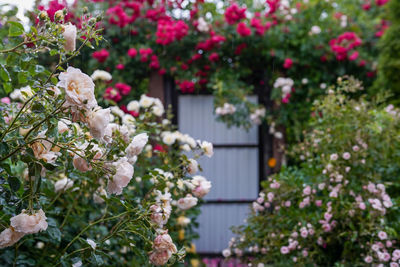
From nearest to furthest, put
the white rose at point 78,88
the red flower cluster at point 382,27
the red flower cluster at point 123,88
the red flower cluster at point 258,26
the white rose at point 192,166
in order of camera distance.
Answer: the white rose at point 78,88 < the white rose at point 192,166 < the red flower cluster at point 123,88 < the red flower cluster at point 258,26 < the red flower cluster at point 382,27

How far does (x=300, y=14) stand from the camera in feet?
14.6

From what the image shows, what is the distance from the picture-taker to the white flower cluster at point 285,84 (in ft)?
13.9

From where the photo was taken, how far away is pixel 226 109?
4246 millimetres

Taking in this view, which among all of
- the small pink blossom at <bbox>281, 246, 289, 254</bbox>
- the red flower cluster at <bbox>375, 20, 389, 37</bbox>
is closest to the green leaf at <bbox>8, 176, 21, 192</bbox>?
the small pink blossom at <bbox>281, 246, 289, 254</bbox>

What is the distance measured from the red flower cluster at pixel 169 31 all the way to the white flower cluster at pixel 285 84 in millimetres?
937

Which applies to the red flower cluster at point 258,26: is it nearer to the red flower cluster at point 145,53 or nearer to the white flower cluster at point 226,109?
the white flower cluster at point 226,109

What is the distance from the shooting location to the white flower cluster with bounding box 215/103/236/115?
424 cm

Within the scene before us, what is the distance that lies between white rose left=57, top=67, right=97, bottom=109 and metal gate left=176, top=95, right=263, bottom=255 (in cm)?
354

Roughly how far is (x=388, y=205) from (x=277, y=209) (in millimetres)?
607

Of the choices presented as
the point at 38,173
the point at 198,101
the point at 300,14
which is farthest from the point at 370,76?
the point at 38,173

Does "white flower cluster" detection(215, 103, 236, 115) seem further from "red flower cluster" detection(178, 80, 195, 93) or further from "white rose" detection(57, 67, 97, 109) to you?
"white rose" detection(57, 67, 97, 109)

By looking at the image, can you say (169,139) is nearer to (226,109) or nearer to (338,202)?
(338,202)

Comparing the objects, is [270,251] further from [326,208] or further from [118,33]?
[118,33]

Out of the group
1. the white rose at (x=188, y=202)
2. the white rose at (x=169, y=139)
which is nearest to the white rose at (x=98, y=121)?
the white rose at (x=188, y=202)
